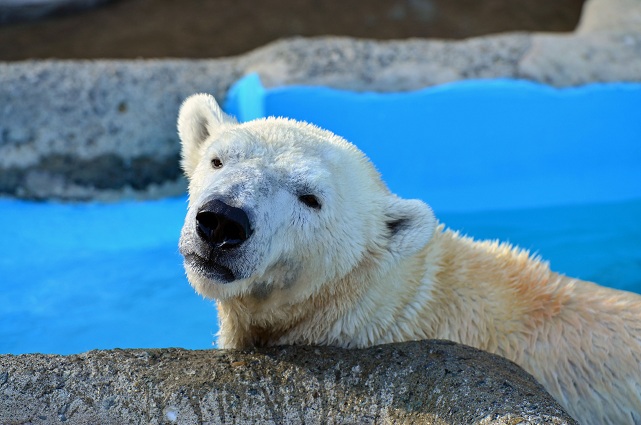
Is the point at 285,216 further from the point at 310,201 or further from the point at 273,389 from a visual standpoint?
the point at 273,389

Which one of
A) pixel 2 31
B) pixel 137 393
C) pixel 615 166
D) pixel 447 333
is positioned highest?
pixel 2 31

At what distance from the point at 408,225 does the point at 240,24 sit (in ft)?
18.1

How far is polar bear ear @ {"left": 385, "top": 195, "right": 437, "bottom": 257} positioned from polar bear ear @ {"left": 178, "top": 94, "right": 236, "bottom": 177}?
606 millimetres

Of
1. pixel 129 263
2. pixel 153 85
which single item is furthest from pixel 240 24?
pixel 129 263

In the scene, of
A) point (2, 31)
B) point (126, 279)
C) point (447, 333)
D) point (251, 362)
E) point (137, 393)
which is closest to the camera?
point (137, 393)

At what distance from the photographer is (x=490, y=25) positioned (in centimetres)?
756

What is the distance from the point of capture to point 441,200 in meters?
4.91

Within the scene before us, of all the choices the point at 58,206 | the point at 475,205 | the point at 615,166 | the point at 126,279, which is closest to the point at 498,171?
the point at 475,205

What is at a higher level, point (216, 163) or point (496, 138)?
point (496, 138)

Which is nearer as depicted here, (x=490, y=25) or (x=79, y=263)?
(x=79, y=263)

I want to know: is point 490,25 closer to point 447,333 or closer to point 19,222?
point 19,222

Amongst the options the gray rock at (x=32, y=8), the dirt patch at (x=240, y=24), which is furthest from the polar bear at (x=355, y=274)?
the gray rock at (x=32, y=8)

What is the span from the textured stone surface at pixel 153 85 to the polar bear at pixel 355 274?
6.78 ft

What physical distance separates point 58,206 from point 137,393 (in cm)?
290
